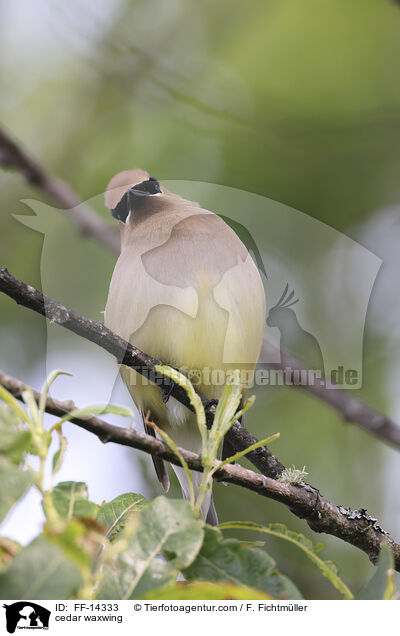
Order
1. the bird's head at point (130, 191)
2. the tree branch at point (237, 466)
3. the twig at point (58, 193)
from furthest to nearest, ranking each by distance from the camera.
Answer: the bird's head at point (130, 191) → the twig at point (58, 193) → the tree branch at point (237, 466)

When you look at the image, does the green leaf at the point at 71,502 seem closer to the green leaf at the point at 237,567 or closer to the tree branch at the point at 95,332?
the green leaf at the point at 237,567

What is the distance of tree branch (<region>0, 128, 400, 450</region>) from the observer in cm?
187

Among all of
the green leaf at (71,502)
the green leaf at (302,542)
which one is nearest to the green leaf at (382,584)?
the green leaf at (302,542)

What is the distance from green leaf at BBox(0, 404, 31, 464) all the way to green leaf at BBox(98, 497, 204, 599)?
12 cm

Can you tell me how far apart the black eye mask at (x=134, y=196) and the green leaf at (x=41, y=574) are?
5.67 ft

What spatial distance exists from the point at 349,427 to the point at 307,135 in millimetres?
1211

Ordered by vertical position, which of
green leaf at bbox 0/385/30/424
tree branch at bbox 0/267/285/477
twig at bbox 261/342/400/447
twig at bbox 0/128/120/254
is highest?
twig at bbox 0/128/120/254

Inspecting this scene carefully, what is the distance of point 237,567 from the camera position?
2.21 ft

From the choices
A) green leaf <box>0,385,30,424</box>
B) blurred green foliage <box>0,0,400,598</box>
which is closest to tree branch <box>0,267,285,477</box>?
green leaf <box>0,385,30,424</box>

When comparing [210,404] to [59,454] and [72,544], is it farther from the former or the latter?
[72,544]

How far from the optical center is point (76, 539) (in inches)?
21.5

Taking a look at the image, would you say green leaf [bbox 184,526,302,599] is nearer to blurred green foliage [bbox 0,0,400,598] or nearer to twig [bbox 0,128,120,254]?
twig [bbox 0,128,120,254]

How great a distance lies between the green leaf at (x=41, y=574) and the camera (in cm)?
53
